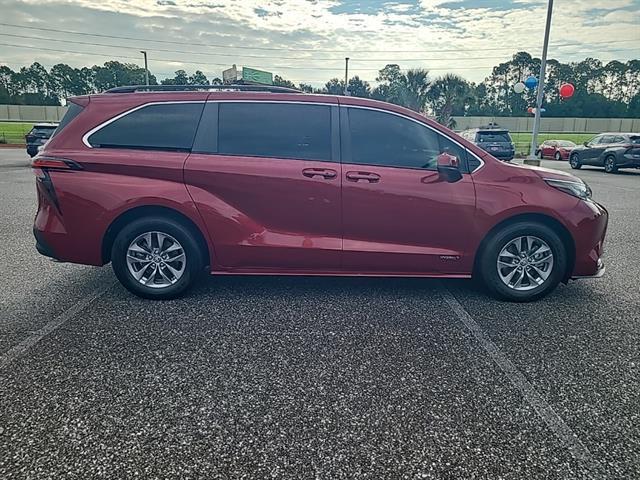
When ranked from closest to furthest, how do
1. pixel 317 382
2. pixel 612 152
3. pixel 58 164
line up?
pixel 317 382, pixel 58 164, pixel 612 152

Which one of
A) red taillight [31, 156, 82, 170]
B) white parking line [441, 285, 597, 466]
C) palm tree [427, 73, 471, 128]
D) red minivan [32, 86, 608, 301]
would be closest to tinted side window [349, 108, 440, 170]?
red minivan [32, 86, 608, 301]

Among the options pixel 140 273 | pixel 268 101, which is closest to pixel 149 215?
pixel 140 273

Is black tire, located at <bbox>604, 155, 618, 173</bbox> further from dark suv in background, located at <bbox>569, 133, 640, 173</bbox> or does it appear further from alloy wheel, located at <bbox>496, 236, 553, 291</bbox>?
alloy wheel, located at <bbox>496, 236, 553, 291</bbox>

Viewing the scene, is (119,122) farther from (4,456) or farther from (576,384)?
(576,384)

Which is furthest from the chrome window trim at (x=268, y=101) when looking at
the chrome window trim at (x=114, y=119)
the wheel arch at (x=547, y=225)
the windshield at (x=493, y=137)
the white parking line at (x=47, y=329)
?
the windshield at (x=493, y=137)

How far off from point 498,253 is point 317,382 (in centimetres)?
230

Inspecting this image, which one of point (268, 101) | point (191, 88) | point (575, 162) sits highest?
point (191, 88)

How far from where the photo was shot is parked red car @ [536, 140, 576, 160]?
27812 millimetres

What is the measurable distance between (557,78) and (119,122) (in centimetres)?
9723

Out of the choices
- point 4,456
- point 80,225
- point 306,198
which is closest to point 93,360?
point 4,456

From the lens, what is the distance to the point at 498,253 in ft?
14.3

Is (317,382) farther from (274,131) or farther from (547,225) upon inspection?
(547,225)

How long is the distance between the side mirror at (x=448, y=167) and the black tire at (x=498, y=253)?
66cm

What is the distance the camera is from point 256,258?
4.34 m
